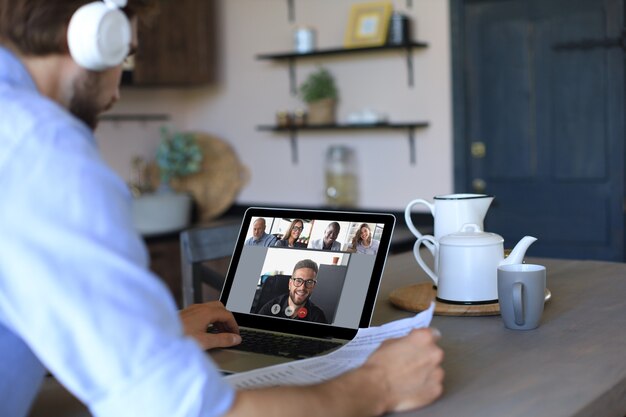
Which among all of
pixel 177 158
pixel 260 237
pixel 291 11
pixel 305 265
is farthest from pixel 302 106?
pixel 305 265

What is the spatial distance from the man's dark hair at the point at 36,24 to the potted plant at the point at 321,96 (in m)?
3.22

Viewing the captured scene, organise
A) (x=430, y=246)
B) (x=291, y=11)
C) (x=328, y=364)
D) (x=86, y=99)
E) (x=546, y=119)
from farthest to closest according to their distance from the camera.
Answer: (x=291, y=11), (x=546, y=119), (x=430, y=246), (x=328, y=364), (x=86, y=99)

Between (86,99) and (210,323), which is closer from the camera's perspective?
(86,99)

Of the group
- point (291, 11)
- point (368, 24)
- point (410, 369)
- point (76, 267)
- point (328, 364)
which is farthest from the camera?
point (291, 11)

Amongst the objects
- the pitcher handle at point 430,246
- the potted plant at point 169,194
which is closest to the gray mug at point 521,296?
the pitcher handle at point 430,246

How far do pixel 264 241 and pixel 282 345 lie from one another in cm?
21

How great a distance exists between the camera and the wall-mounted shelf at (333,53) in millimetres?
3725

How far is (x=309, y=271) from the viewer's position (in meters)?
1.32

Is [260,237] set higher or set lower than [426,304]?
higher

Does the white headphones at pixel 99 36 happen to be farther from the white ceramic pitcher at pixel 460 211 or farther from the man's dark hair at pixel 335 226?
the white ceramic pitcher at pixel 460 211

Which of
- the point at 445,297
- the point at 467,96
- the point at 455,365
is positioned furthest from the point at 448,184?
the point at 455,365

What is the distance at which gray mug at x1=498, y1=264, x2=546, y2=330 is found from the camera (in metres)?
1.28

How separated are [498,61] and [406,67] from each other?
1.40 feet

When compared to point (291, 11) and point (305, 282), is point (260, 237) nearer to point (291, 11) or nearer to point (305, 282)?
point (305, 282)
